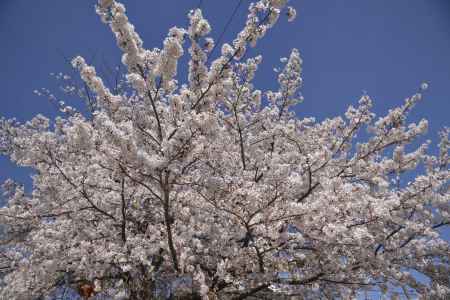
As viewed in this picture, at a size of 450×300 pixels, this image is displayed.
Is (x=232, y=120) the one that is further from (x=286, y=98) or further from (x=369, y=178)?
(x=369, y=178)

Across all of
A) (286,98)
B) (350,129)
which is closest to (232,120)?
(286,98)

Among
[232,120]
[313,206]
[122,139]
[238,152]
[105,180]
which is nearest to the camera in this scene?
[122,139]

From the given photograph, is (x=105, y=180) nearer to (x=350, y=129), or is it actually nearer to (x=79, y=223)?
(x=79, y=223)

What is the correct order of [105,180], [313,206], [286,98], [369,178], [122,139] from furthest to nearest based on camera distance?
[286,98] < [369,178] < [105,180] < [313,206] < [122,139]

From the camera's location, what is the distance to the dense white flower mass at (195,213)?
14.6 feet

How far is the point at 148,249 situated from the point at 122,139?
2042mm

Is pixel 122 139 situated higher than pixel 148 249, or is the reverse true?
pixel 122 139

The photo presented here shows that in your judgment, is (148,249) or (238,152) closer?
(148,249)

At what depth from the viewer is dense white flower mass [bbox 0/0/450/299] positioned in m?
4.46

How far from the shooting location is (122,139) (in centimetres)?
396

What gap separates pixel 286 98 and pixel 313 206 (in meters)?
5.28

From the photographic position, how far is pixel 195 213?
5805 millimetres

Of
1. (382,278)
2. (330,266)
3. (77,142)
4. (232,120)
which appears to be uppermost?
(232,120)

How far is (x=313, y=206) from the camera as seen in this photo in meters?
4.53
